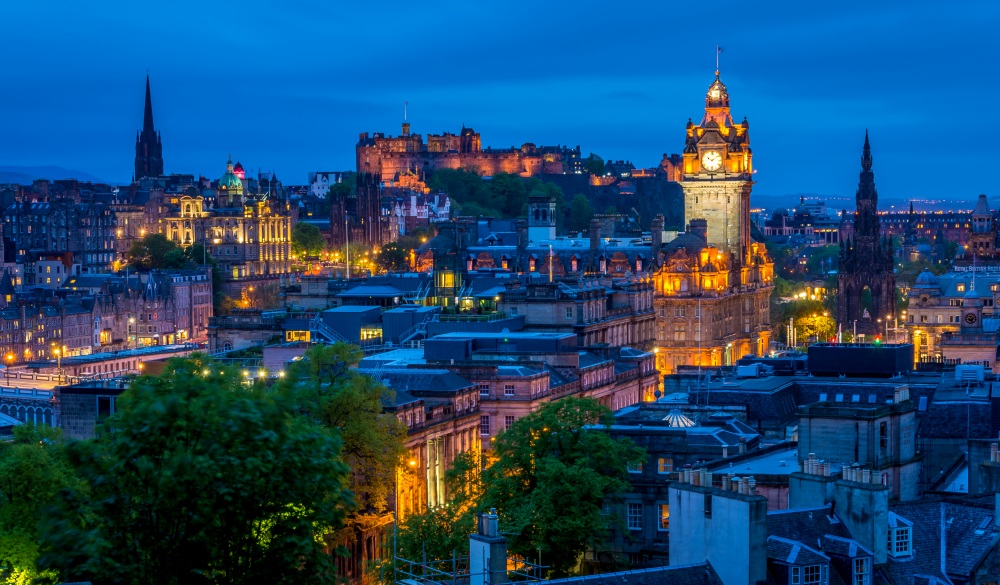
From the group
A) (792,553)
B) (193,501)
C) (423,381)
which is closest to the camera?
(193,501)

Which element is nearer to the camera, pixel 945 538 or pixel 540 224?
pixel 945 538

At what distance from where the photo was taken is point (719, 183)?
179 metres

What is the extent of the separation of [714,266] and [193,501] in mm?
128431

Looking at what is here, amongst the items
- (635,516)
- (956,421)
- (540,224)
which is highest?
(540,224)

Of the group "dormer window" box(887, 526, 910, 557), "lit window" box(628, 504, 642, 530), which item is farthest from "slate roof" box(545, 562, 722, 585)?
"lit window" box(628, 504, 642, 530)

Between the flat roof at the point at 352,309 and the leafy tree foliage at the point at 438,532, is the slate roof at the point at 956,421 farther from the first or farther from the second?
the flat roof at the point at 352,309

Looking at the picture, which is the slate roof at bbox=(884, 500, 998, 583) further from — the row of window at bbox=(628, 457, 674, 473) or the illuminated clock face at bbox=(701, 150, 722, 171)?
the illuminated clock face at bbox=(701, 150, 722, 171)

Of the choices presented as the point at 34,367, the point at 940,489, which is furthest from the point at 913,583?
the point at 34,367

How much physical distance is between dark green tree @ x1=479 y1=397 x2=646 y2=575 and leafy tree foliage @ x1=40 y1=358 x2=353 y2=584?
73.9 ft

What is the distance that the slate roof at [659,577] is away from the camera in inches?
1772

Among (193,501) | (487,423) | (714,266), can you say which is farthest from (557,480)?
(714,266)

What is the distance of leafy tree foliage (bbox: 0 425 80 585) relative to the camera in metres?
60.1

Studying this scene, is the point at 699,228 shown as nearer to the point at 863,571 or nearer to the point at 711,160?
the point at 711,160

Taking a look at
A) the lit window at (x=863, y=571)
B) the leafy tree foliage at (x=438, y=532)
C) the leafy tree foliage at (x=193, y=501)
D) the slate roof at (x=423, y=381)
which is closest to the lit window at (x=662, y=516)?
the leafy tree foliage at (x=438, y=532)
